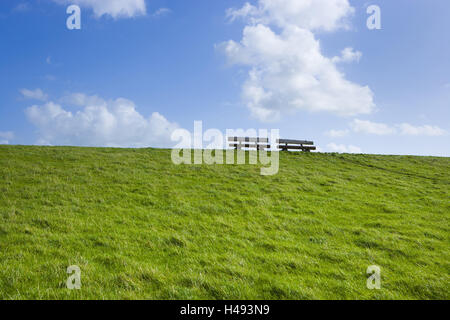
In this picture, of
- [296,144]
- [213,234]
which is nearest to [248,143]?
[296,144]

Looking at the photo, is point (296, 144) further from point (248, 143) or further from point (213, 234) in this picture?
point (213, 234)

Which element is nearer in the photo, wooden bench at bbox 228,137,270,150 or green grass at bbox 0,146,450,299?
green grass at bbox 0,146,450,299

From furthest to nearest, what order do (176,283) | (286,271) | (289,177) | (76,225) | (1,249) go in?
1. (289,177)
2. (76,225)
3. (1,249)
4. (286,271)
5. (176,283)

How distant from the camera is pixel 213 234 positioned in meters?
9.69

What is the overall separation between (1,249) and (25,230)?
142 centimetres

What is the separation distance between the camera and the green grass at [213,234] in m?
6.44

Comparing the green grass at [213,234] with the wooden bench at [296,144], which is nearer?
the green grass at [213,234]

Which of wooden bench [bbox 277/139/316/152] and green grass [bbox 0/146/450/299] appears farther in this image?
wooden bench [bbox 277/139/316/152]

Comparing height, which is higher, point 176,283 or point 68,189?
point 68,189

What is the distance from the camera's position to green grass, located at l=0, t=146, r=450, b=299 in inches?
253

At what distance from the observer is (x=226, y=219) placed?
11453 mm

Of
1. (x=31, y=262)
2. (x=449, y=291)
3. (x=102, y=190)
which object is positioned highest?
(x=102, y=190)
